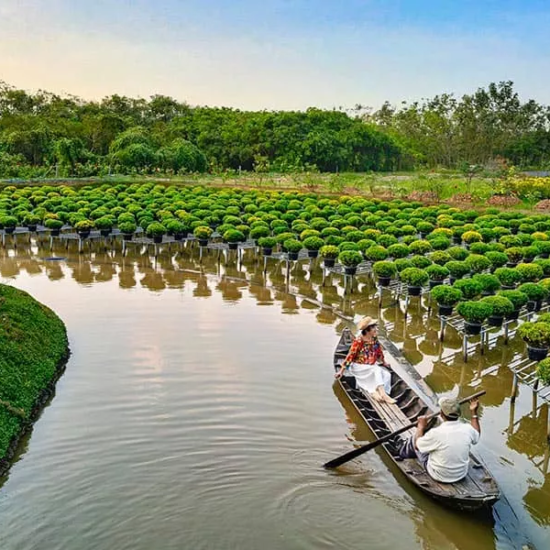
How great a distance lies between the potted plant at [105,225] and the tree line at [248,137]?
25765 millimetres

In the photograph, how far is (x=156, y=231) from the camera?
29.0 meters

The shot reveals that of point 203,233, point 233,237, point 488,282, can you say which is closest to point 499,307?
point 488,282

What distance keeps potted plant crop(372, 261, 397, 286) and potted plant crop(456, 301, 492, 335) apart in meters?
4.93

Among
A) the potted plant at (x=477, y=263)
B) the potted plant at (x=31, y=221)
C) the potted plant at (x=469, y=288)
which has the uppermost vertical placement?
the potted plant at (x=31, y=221)

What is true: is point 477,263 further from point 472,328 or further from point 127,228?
point 127,228

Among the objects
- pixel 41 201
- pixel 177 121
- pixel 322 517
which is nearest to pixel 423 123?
pixel 177 121

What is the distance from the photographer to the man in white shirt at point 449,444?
9.39m

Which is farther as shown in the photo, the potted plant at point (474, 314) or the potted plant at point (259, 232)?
the potted plant at point (259, 232)

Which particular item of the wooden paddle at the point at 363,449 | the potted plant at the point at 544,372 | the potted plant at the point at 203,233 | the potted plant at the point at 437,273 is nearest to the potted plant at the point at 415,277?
the potted plant at the point at 437,273

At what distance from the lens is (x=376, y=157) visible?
75.6 meters

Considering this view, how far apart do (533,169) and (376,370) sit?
224ft

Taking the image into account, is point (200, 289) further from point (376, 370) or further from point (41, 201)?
point (41, 201)

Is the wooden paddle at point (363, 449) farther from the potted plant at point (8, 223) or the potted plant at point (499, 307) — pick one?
the potted plant at point (8, 223)

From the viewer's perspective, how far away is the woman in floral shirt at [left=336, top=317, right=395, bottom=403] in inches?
516
